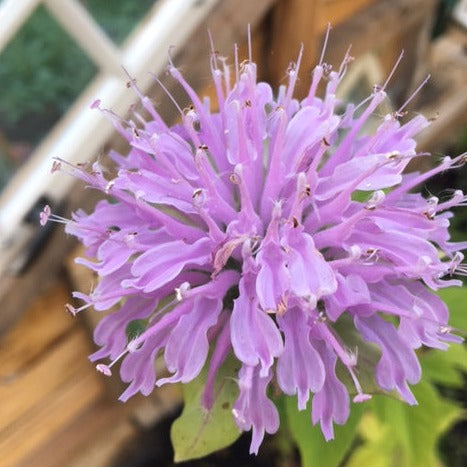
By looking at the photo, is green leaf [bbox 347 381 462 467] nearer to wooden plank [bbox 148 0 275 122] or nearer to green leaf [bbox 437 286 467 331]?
green leaf [bbox 437 286 467 331]

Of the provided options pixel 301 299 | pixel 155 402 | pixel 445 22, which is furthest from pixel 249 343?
pixel 445 22

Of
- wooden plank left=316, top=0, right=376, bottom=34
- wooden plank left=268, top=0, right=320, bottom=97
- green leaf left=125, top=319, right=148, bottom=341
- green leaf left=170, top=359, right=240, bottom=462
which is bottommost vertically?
green leaf left=170, top=359, right=240, bottom=462

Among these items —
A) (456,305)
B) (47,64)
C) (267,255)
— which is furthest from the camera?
(47,64)

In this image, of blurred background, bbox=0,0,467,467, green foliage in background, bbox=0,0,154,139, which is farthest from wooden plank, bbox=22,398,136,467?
green foliage in background, bbox=0,0,154,139

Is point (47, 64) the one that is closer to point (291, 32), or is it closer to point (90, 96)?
point (90, 96)

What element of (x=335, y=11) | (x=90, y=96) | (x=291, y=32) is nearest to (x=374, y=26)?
(x=335, y=11)

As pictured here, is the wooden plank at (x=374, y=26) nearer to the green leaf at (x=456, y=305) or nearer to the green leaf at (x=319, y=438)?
the green leaf at (x=456, y=305)

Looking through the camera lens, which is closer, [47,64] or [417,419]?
[417,419]
